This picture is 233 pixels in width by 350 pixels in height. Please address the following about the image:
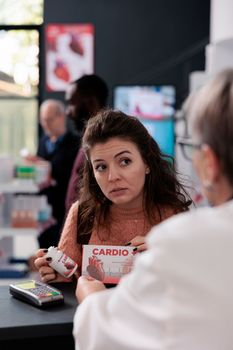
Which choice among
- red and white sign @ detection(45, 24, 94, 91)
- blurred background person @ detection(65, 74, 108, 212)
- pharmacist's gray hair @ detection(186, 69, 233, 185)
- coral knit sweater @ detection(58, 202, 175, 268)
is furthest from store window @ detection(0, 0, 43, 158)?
pharmacist's gray hair @ detection(186, 69, 233, 185)

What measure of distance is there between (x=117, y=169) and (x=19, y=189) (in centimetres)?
321

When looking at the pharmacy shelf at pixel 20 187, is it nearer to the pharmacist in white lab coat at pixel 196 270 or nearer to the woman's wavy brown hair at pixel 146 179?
the woman's wavy brown hair at pixel 146 179

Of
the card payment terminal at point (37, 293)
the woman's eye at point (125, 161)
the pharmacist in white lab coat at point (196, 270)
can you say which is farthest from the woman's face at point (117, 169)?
→ the pharmacist in white lab coat at point (196, 270)

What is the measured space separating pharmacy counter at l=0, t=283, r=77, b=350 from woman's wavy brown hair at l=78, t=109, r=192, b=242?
0.30 meters

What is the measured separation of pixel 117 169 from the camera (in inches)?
79.7

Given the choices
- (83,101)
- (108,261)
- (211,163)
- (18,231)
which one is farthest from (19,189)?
(211,163)

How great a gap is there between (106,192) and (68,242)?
22cm

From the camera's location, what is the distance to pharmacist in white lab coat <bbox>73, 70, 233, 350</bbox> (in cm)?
110

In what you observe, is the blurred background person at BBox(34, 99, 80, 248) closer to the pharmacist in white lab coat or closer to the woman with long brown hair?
the woman with long brown hair

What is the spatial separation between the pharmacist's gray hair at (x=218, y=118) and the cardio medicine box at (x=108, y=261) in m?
0.72

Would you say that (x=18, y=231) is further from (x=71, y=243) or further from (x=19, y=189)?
(x=71, y=243)

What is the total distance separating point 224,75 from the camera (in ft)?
3.95

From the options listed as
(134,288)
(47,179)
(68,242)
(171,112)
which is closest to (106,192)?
(68,242)

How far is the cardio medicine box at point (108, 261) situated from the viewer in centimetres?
183
